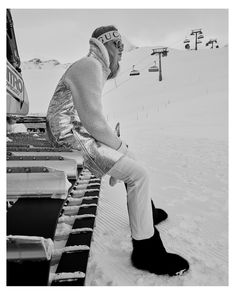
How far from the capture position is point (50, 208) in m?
1.67

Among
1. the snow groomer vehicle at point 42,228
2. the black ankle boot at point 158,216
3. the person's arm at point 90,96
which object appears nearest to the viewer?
the snow groomer vehicle at point 42,228

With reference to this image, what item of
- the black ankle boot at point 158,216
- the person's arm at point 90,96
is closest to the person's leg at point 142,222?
the person's arm at point 90,96

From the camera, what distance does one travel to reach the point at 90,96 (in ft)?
7.18

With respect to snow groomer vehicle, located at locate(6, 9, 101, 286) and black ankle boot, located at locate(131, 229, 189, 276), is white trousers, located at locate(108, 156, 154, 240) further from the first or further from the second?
snow groomer vehicle, located at locate(6, 9, 101, 286)

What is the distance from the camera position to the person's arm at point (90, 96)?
7.20ft

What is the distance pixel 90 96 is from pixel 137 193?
2.51 feet

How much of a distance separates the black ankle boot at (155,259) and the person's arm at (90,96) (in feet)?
2.53

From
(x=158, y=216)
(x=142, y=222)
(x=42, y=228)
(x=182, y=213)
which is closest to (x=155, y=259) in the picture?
(x=142, y=222)

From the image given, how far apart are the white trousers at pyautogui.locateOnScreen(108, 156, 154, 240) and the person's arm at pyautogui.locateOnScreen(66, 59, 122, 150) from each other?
0.21 metres

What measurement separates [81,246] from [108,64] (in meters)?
1.40

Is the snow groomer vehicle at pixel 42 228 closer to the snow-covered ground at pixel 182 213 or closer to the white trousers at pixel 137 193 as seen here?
the snow-covered ground at pixel 182 213

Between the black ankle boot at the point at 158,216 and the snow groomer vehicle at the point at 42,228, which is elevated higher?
the snow groomer vehicle at the point at 42,228

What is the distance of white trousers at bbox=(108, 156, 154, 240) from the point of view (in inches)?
90.0
